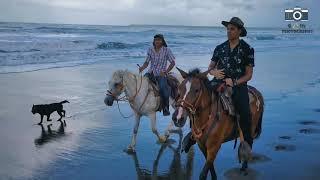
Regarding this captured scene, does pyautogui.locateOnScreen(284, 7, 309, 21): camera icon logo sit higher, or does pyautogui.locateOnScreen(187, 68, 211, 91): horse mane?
pyautogui.locateOnScreen(284, 7, 309, 21): camera icon logo

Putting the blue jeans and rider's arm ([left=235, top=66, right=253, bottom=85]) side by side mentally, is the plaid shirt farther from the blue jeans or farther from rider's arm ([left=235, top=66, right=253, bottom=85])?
rider's arm ([left=235, top=66, right=253, bottom=85])

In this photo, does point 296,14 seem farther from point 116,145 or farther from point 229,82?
point 229,82

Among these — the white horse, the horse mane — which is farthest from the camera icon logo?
the horse mane

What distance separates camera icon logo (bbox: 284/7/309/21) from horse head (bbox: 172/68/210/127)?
41874 millimetres

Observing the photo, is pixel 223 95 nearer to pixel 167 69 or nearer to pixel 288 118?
pixel 167 69

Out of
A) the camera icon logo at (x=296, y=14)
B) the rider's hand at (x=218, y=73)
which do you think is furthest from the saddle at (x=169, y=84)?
the camera icon logo at (x=296, y=14)

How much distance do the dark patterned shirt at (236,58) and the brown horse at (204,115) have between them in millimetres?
464

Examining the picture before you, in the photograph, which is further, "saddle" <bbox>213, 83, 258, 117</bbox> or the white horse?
the white horse

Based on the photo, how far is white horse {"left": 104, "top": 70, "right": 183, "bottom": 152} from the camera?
8.90 m

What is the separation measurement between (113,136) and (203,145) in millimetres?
4457

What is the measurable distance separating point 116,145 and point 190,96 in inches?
170

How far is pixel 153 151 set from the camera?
9.27 metres

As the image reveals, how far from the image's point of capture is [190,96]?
5.82m

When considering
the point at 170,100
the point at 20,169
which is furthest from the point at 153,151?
the point at 20,169
